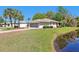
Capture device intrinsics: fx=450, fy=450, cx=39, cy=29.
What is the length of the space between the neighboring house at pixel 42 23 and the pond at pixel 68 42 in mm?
261

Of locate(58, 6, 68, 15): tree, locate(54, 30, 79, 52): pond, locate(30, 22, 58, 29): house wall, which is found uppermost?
locate(58, 6, 68, 15): tree

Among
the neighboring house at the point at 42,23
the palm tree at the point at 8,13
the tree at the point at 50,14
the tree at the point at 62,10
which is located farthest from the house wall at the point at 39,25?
the palm tree at the point at 8,13

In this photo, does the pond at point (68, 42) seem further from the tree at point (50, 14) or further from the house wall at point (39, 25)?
the tree at point (50, 14)

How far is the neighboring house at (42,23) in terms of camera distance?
26.0 feet

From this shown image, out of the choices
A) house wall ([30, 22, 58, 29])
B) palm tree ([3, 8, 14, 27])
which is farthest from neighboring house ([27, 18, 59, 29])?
palm tree ([3, 8, 14, 27])

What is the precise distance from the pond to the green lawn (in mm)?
84

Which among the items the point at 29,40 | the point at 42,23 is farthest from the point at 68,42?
the point at 29,40

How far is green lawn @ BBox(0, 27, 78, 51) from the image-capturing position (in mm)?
7953

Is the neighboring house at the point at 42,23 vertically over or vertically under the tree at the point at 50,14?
under

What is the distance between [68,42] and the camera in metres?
7.99

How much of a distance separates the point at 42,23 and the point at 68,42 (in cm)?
57

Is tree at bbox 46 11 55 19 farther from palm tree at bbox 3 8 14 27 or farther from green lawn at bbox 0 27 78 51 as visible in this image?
palm tree at bbox 3 8 14 27

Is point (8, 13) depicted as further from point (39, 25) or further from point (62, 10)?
point (62, 10)

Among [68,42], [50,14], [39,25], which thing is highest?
[50,14]
